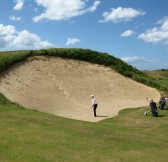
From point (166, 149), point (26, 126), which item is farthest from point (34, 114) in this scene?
point (166, 149)

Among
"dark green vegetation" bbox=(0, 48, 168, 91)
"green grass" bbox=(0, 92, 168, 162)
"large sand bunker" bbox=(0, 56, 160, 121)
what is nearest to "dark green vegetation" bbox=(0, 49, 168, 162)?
"green grass" bbox=(0, 92, 168, 162)

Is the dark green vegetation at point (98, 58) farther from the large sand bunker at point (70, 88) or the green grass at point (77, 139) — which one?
the green grass at point (77, 139)

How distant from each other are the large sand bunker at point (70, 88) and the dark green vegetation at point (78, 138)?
369 cm

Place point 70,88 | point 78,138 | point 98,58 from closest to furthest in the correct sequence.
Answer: point 78,138, point 70,88, point 98,58

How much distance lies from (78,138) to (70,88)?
18.3 m

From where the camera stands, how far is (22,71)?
4059cm

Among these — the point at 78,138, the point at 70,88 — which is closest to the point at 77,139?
the point at 78,138

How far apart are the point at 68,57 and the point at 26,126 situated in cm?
2261

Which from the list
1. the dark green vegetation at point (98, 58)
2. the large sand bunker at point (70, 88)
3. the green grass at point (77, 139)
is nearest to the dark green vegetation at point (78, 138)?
the green grass at point (77, 139)

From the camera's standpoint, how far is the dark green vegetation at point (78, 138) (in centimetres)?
1925

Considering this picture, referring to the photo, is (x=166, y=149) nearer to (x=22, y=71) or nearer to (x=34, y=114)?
(x=34, y=114)

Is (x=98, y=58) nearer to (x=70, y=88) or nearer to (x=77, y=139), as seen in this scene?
(x=70, y=88)

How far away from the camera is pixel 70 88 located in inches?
1601

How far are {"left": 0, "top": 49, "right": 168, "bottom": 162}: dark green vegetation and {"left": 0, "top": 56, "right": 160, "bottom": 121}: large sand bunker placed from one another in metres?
3.69
